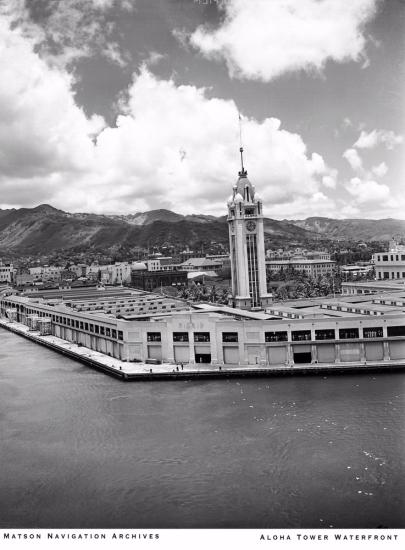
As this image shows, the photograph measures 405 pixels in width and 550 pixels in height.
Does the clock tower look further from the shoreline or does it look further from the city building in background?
the city building in background

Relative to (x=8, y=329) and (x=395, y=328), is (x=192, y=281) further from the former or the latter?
(x=395, y=328)

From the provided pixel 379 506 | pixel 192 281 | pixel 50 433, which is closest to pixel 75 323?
pixel 50 433

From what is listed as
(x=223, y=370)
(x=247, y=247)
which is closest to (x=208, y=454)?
(x=223, y=370)

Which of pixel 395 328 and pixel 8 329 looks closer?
pixel 395 328

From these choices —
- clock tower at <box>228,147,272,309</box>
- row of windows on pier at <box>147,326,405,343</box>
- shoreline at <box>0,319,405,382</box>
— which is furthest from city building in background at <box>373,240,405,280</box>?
shoreline at <box>0,319,405,382</box>

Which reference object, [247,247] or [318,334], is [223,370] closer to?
[318,334]

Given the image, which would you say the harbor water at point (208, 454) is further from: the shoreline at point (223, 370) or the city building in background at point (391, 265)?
the city building in background at point (391, 265)
